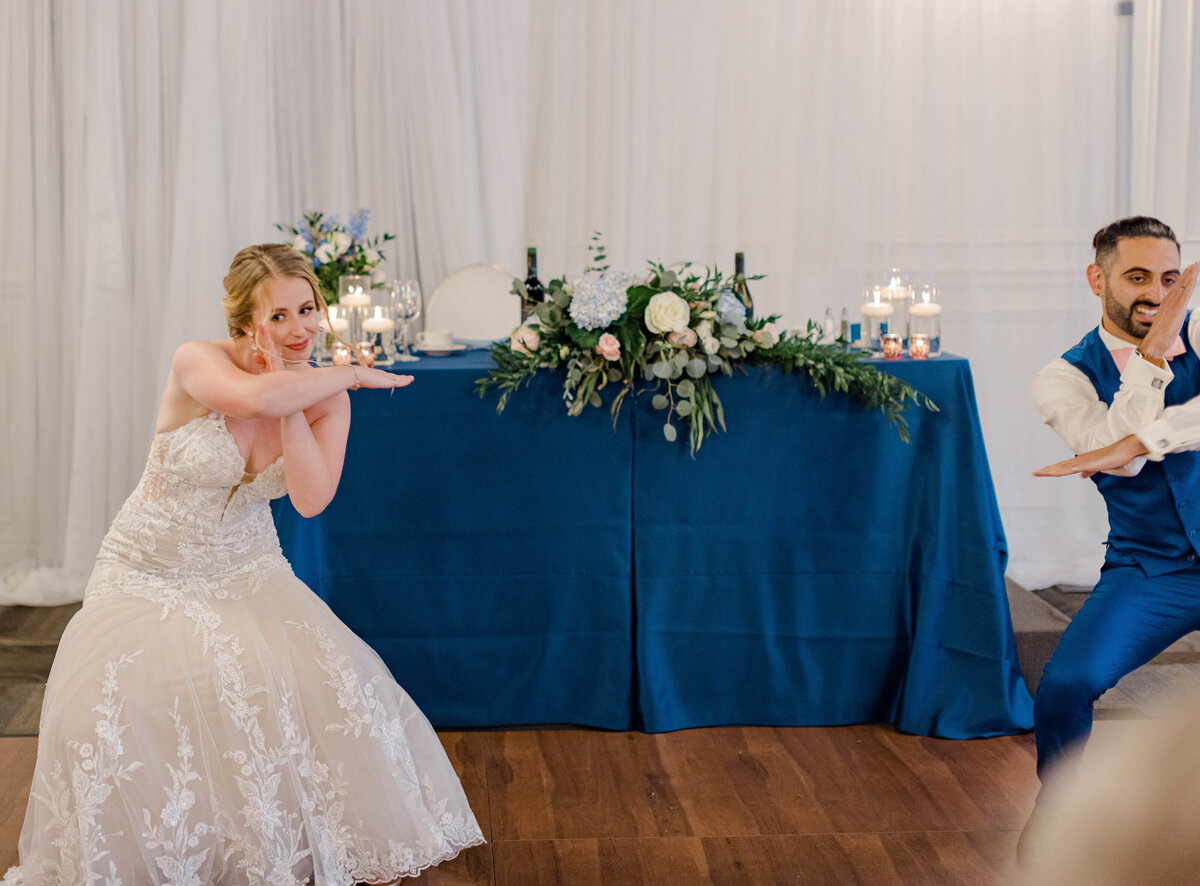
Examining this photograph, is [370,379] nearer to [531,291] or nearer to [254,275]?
[254,275]

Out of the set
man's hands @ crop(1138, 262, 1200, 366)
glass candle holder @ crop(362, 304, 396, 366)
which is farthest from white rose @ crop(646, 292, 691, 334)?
man's hands @ crop(1138, 262, 1200, 366)

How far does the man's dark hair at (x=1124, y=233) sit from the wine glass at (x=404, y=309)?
180 cm

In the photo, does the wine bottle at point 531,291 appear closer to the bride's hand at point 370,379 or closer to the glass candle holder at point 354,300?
the glass candle holder at point 354,300

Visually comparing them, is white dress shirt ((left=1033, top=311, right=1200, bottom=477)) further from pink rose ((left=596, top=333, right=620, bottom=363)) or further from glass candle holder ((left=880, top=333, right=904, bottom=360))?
pink rose ((left=596, top=333, right=620, bottom=363))

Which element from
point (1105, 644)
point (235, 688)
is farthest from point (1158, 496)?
point (235, 688)

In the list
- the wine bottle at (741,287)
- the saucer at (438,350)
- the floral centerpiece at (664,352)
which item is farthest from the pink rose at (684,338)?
the saucer at (438,350)

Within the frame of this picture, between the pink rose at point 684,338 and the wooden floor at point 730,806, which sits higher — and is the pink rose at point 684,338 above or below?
above

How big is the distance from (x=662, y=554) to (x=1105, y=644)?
1111 mm

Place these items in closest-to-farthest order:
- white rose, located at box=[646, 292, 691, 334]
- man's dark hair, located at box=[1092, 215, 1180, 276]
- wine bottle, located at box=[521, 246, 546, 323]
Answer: man's dark hair, located at box=[1092, 215, 1180, 276] → white rose, located at box=[646, 292, 691, 334] → wine bottle, located at box=[521, 246, 546, 323]

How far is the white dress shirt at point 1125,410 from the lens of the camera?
7.02ft

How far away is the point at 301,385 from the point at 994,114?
11.1ft

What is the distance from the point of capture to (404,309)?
10.6 ft

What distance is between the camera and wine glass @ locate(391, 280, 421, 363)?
321 centimetres

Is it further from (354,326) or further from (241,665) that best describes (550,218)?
(241,665)
